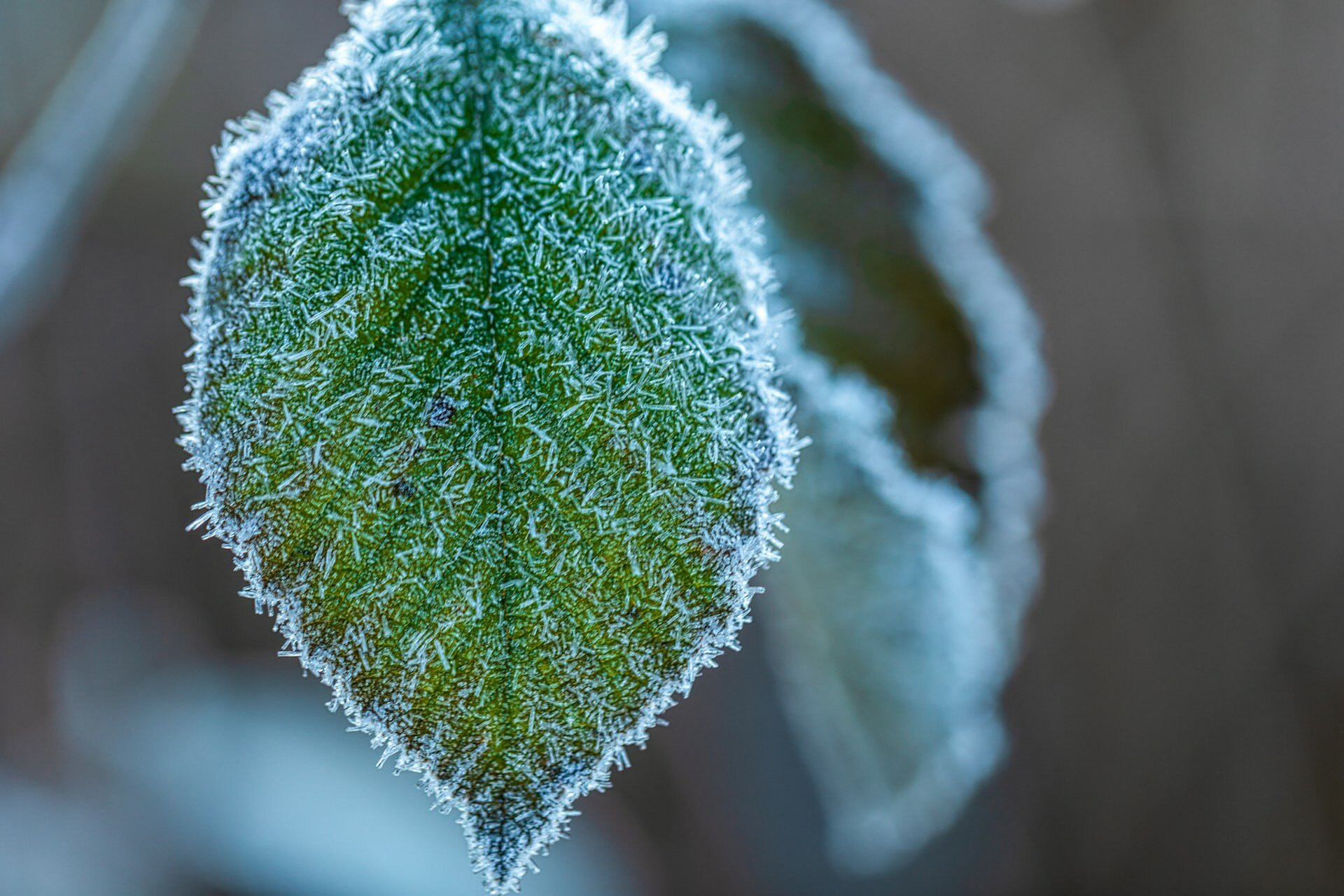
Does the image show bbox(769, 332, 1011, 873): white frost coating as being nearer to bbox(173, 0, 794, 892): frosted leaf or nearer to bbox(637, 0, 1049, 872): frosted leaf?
bbox(637, 0, 1049, 872): frosted leaf

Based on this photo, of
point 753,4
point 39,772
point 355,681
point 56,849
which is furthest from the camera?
point 39,772

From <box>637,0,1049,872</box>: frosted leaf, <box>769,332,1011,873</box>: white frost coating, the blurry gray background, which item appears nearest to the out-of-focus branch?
<box>637,0,1049,872</box>: frosted leaf

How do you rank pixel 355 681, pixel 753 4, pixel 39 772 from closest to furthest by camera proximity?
pixel 355 681
pixel 753 4
pixel 39 772

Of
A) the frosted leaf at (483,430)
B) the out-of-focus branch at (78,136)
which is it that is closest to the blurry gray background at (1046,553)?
the out-of-focus branch at (78,136)

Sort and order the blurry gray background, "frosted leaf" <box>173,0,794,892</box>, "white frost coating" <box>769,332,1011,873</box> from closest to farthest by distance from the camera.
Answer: "frosted leaf" <box>173,0,794,892</box>
"white frost coating" <box>769,332,1011,873</box>
the blurry gray background

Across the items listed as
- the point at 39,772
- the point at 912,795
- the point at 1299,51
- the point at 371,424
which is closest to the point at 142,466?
the point at 39,772

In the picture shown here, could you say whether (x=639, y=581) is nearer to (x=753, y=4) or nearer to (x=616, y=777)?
(x=753, y=4)

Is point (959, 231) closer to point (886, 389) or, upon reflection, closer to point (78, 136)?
point (886, 389)
